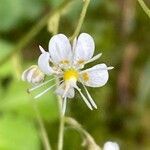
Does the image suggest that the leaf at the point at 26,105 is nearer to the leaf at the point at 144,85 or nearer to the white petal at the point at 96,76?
the leaf at the point at 144,85

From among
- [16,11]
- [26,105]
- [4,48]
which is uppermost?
[16,11]

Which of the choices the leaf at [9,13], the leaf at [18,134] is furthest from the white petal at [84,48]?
the leaf at [9,13]

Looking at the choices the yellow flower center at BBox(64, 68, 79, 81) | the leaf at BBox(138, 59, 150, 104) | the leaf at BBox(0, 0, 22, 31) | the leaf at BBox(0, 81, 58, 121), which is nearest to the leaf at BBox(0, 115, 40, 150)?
the leaf at BBox(0, 81, 58, 121)

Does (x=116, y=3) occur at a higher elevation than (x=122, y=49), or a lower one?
higher

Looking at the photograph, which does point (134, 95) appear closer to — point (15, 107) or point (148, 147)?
point (148, 147)

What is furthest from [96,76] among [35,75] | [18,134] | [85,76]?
[18,134]

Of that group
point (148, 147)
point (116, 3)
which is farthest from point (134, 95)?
point (116, 3)

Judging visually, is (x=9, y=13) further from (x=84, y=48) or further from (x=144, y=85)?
(x=84, y=48)
